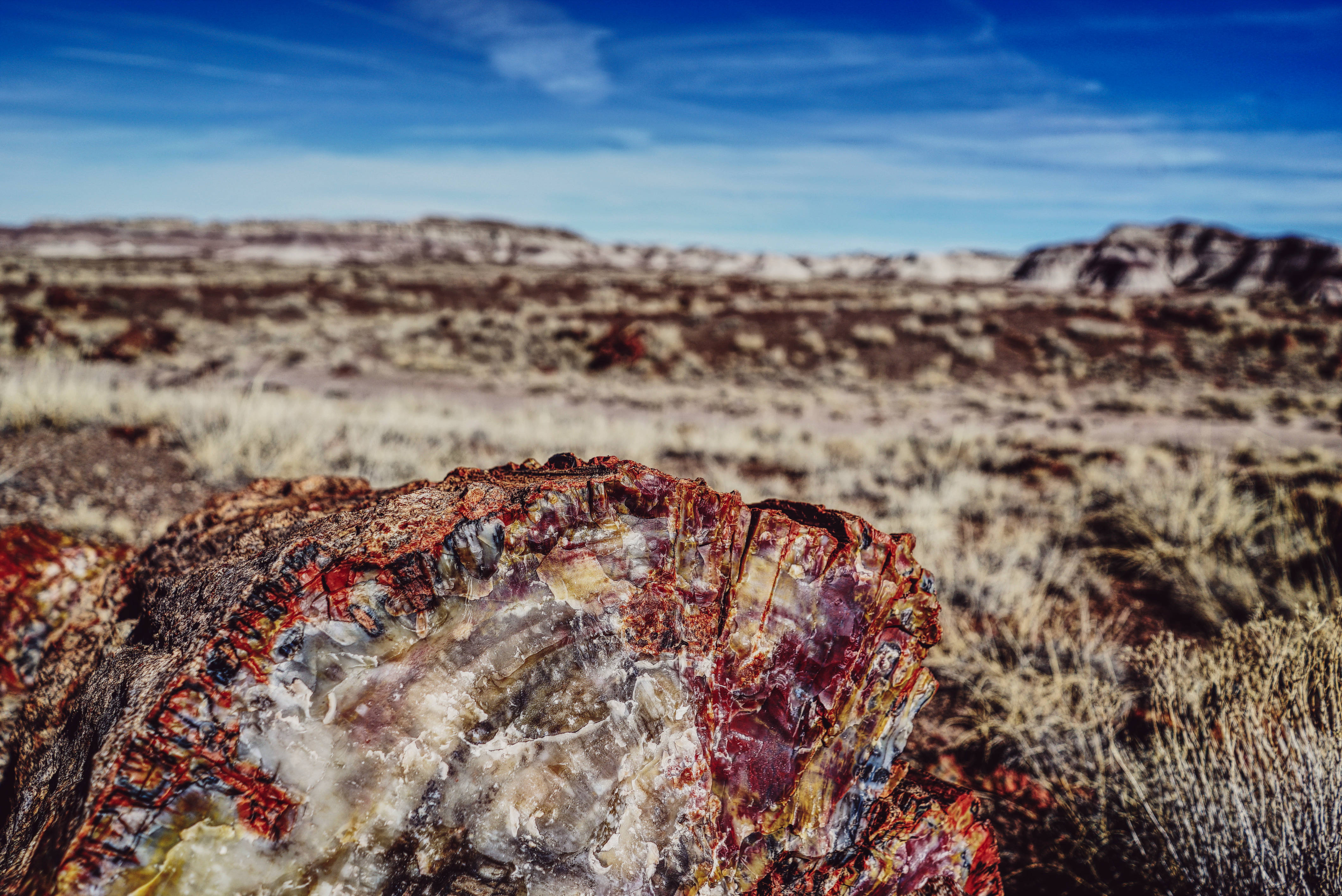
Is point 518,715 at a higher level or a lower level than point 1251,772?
higher

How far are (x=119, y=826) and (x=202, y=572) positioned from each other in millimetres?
771

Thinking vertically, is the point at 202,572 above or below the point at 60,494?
above

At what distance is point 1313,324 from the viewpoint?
22.3 metres

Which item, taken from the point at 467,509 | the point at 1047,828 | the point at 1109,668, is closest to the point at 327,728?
the point at 467,509

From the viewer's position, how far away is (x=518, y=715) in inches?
55.5

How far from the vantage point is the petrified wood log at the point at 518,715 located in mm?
1225

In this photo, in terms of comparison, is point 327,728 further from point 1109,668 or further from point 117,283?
point 117,283

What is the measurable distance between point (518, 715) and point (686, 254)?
10784 cm

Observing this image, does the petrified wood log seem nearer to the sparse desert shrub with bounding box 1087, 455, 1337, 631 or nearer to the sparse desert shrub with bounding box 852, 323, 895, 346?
the sparse desert shrub with bounding box 1087, 455, 1337, 631

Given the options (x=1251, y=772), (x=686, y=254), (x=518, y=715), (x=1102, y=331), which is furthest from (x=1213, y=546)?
(x=686, y=254)

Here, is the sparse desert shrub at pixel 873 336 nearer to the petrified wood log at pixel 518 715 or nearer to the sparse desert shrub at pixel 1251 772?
the sparse desert shrub at pixel 1251 772

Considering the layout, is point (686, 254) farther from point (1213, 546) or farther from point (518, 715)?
point (518, 715)

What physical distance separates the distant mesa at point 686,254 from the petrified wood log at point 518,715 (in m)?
62.4

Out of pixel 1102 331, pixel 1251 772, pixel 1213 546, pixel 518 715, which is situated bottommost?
pixel 1213 546
